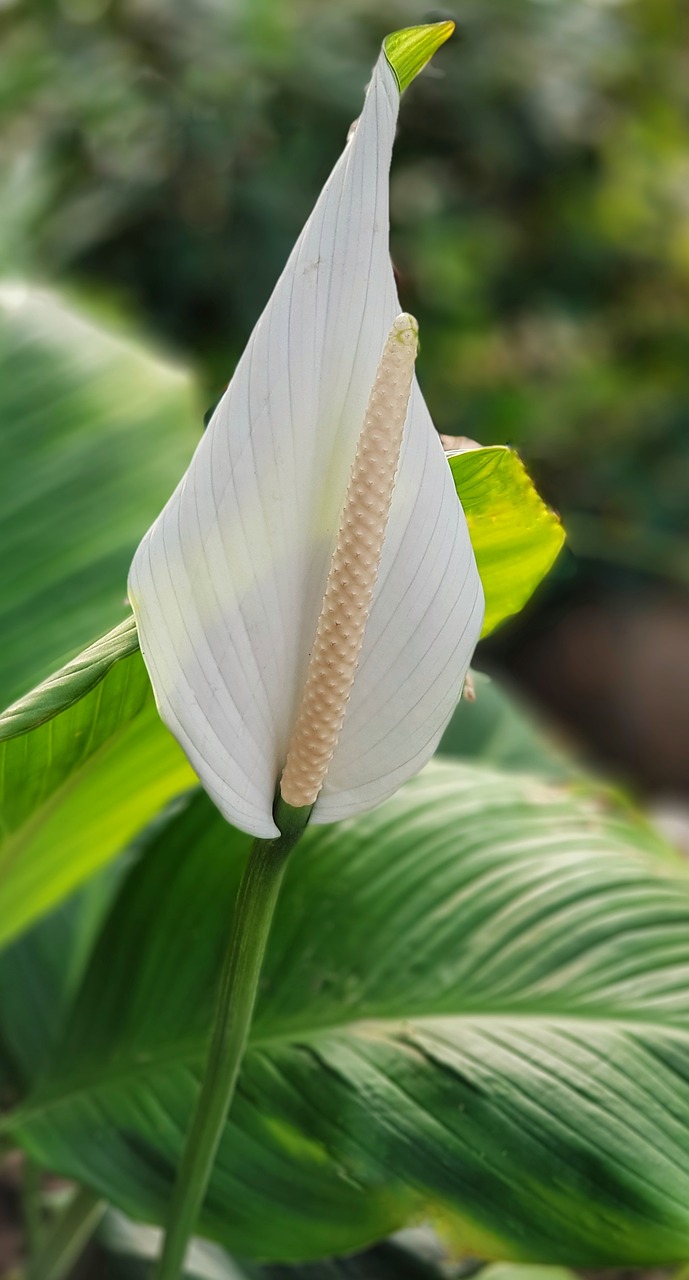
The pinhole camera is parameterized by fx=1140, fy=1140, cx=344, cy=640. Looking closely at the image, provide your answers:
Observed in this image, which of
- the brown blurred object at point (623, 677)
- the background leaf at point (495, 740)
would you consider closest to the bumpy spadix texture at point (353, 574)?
the background leaf at point (495, 740)

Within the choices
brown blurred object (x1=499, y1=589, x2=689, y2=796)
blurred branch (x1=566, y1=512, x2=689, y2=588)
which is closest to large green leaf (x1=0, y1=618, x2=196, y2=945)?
blurred branch (x1=566, y1=512, x2=689, y2=588)

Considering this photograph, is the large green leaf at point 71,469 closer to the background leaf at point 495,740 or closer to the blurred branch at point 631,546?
the background leaf at point 495,740

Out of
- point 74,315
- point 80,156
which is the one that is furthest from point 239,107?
point 74,315

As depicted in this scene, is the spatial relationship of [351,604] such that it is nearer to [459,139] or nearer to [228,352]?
[228,352]

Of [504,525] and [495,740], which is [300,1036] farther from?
[495,740]

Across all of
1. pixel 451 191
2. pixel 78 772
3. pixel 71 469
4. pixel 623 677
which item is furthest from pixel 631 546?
pixel 78 772

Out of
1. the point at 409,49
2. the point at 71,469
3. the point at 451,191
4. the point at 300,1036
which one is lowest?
the point at 300,1036
